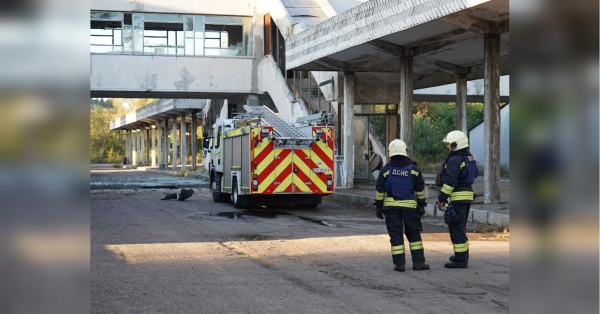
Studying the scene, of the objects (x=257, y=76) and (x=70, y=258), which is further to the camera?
(x=257, y=76)

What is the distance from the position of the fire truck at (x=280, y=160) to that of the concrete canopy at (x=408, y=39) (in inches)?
118

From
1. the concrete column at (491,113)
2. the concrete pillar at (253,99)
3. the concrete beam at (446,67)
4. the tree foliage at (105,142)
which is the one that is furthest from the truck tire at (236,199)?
the tree foliage at (105,142)

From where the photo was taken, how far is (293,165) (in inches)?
779

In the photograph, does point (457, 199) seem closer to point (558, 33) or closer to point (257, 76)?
point (558, 33)

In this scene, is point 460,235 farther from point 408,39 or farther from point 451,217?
point 408,39

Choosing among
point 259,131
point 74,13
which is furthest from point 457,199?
point 259,131

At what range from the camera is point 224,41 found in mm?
34438

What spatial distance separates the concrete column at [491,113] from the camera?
17922 mm

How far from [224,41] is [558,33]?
106 feet

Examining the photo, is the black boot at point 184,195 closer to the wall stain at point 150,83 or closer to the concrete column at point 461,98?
the concrete column at point 461,98

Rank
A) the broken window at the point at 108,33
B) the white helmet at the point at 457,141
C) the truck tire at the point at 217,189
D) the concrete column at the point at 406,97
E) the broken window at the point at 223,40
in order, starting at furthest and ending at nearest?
the broken window at the point at 223,40
the broken window at the point at 108,33
the truck tire at the point at 217,189
the concrete column at the point at 406,97
the white helmet at the point at 457,141

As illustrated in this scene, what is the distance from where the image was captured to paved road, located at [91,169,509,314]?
7.78 m

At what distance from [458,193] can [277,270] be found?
269 centimetres

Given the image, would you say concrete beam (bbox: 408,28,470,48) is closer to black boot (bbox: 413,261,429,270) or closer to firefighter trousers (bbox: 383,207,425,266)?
firefighter trousers (bbox: 383,207,425,266)
